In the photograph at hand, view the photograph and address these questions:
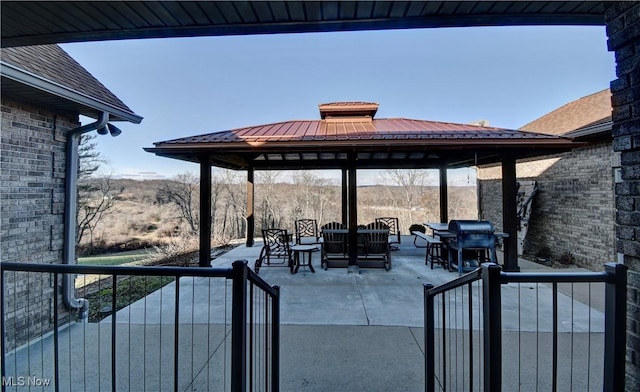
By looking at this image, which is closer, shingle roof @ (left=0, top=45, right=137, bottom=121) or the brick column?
the brick column

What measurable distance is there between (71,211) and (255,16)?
380 cm

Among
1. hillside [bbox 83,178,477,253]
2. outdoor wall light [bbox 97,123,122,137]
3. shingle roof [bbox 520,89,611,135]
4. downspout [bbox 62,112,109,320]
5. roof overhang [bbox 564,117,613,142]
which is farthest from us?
hillside [bbox 83,178,477,253]

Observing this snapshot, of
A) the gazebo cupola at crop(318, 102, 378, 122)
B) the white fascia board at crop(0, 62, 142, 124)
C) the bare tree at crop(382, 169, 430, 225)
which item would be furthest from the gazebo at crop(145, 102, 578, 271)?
the bare tree at crop(382, 169, 430, 225)

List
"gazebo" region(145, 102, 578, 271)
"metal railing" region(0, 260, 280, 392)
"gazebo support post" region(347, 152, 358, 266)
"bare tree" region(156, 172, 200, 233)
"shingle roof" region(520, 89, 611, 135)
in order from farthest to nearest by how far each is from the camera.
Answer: "bare tree" region(156, 172, 200, 233) → "shingle roof" region(520, 89, 611, 135) → "gazebo support post" region(347, 152, 358, 266) → "gazebo" region(145, 102, 578, 271) → "metal railing" region(0, 260, 280, 392)

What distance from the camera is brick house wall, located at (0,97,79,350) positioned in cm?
320

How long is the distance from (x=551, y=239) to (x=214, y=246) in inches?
394

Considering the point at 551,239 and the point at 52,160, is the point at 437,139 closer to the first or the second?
the point at 551,239

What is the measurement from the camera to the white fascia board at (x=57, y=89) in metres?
2.64

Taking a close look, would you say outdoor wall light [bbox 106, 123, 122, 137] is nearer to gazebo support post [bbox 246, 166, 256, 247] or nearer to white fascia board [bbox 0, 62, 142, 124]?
white fascia board [bbox 0, 62, 142, 124]

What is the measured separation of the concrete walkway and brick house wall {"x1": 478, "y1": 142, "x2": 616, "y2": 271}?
1.74 metres

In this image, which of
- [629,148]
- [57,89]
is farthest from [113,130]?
[629,148]

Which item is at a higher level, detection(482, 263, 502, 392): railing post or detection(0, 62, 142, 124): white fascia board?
detection(0, 62, 142, 124): white fascia board

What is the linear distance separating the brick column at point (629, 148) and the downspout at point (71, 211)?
4943mm

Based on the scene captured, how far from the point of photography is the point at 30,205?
345 centimetres
